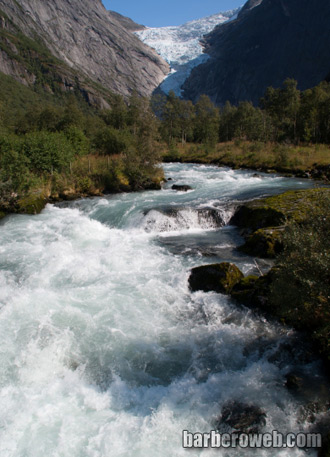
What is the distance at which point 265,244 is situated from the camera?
12477 mm

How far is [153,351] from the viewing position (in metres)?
7.48

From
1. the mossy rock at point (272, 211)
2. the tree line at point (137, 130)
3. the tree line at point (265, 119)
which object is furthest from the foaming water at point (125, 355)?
the tree line at point (265, 119)

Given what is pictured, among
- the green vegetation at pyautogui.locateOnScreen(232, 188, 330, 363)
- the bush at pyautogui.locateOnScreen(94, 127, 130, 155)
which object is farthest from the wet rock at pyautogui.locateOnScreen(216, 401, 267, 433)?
the bush at pyautogui.locateOnScreen(94, 127, 130, 155)

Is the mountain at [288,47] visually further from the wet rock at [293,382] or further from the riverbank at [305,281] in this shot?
the wet rock at [293,382]

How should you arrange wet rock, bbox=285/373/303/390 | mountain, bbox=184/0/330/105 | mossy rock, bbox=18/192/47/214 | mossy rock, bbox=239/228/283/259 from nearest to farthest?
1. wet rock, bbox=285/373/303/390
2. mossy rock, bbox=239/228/283/259
3. mossy rock, bbox=18/192/47/214
4. mountain, bbox=184/0/330/105

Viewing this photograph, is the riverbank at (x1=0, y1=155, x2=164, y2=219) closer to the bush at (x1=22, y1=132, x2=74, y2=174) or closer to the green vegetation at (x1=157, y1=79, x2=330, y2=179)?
the bush at (x1=22, y1=132, x2=74, y2=174)

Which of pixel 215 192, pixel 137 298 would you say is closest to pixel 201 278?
pixel 137 298

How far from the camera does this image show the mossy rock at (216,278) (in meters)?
9.72

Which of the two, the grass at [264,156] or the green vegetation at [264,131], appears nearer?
the grass at [264,156]

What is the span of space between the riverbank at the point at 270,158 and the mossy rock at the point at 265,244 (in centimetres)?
1399

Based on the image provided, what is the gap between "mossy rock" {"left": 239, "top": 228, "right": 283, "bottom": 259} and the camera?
40.1 ft

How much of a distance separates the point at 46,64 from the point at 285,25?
144444mm

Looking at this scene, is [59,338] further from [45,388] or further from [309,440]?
[309,440]

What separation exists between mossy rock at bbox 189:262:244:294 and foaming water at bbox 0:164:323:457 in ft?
1.12
